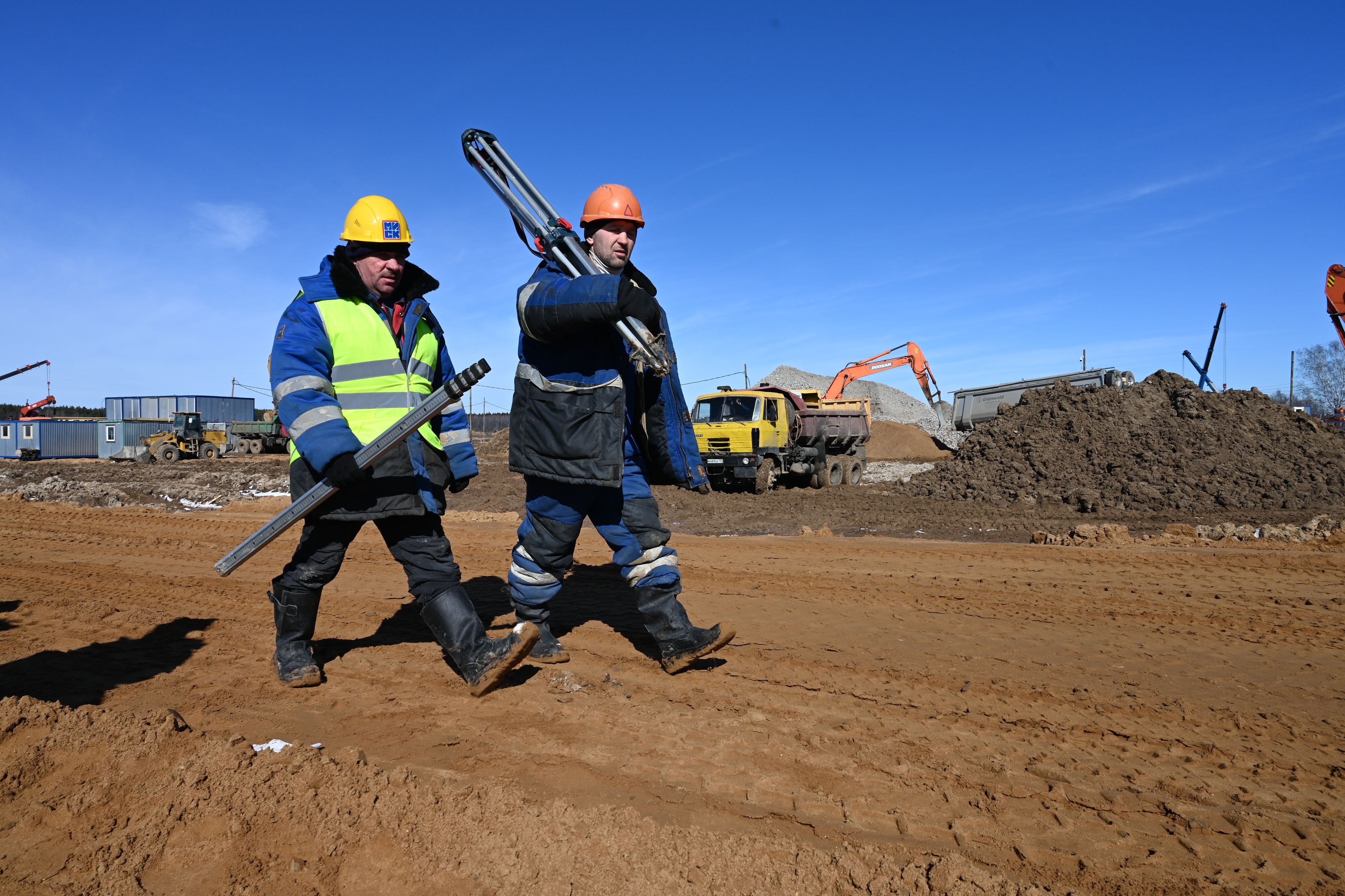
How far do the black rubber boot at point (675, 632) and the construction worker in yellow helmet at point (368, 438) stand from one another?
66cm

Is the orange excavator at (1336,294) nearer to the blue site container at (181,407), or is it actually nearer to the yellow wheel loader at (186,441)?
the yellow wheel loader at (186,441)

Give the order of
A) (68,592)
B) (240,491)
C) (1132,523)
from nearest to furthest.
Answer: (68,592)
(1132,523)
(240,491)

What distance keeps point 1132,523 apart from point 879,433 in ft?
75.7

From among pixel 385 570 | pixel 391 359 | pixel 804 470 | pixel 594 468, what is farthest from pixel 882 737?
pixel 804 470

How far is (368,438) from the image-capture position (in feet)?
12.0

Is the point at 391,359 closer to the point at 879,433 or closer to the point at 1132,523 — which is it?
the point at 1132,523

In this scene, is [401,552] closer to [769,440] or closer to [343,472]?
[343,472]

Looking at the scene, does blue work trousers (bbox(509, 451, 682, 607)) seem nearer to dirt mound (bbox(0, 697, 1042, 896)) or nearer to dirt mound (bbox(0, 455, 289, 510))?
dirt mound (bbox(0, 697, 1042, 896))

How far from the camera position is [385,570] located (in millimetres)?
7328

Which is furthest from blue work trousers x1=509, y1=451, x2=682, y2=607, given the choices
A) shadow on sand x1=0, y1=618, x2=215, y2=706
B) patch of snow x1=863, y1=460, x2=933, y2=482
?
patch of snow x1=863, y1=460, x2=933, y2=482

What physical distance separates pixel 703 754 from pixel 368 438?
202 centimetres

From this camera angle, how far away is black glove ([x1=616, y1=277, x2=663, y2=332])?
11.2 ft

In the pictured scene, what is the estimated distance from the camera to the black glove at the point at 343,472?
3.35m

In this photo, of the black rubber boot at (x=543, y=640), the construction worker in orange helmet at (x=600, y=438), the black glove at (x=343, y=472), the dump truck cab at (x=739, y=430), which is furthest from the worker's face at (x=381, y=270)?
the dump truck cab at (x=739, y=430)
